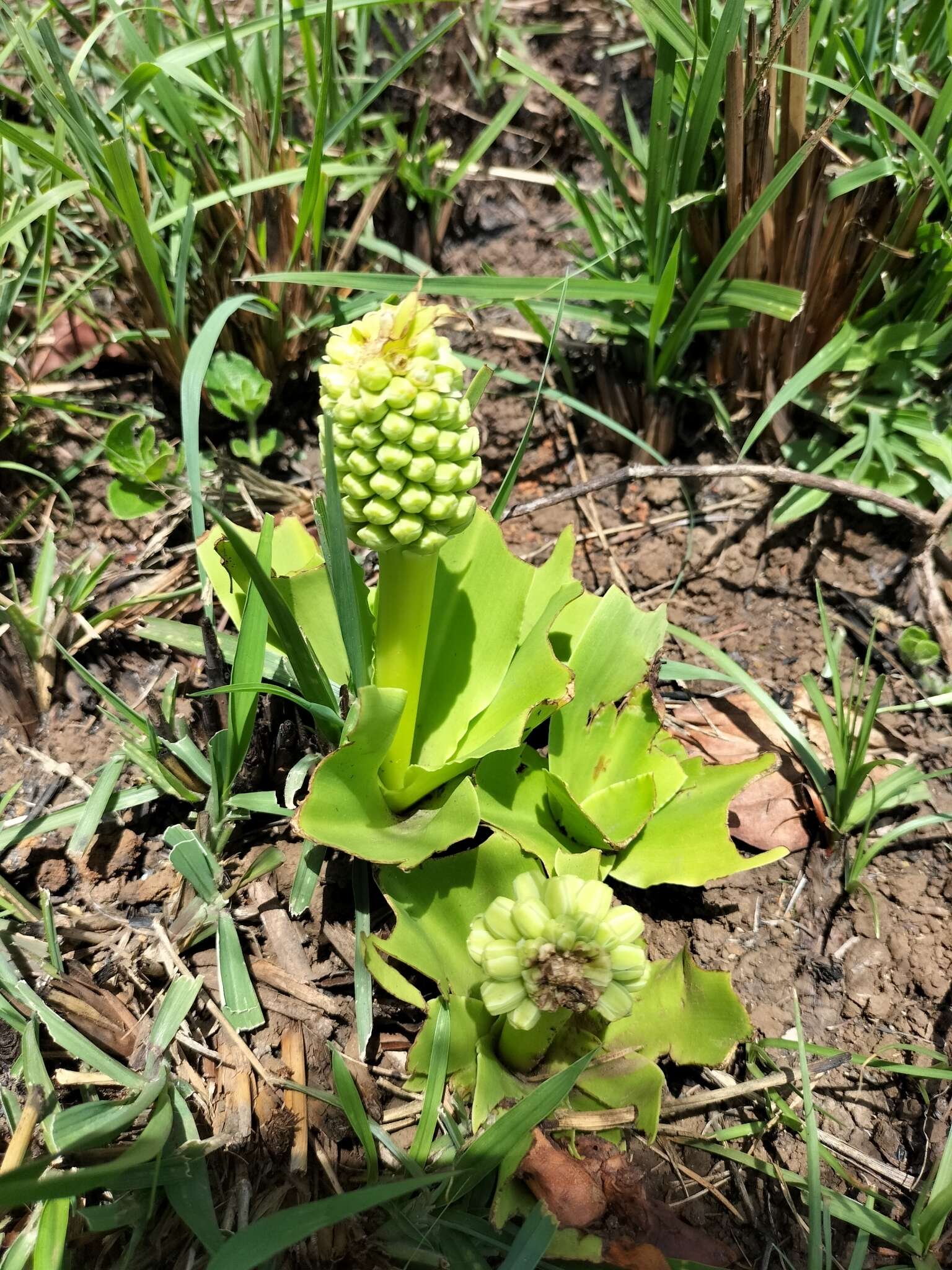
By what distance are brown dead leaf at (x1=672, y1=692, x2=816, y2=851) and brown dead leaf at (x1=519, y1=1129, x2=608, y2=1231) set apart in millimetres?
776

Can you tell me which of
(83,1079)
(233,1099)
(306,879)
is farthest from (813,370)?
(83,1079)

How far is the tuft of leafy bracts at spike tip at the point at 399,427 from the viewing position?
3.87ft

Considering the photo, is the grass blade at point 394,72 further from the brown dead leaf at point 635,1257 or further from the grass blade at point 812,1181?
the brown dead leaf at point 635,1257

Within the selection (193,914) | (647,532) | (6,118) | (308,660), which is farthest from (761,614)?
(6,118)

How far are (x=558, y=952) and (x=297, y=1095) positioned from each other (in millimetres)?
631

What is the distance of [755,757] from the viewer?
6.44 ft

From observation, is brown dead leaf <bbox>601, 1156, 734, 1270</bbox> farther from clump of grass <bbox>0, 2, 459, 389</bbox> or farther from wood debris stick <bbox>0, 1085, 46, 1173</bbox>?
clump of grass <bbox>0, 2, 459, 389</bbox>

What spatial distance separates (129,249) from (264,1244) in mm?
2015

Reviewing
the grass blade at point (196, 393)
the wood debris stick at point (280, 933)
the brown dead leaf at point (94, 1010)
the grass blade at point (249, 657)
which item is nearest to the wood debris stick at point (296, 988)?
the wood debris stick at point (280, 933)

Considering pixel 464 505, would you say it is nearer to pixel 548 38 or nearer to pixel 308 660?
pixel 308 660

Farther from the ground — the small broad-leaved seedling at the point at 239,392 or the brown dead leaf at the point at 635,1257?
the small broad-leaved seedling at the point at 239,392

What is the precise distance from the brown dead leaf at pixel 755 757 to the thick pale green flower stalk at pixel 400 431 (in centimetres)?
86

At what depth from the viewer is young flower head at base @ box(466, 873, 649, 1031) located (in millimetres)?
1208

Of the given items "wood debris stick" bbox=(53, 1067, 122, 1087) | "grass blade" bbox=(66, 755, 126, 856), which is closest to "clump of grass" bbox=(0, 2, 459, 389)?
"grass blade" bbox=(66, 755, 126, 856)
